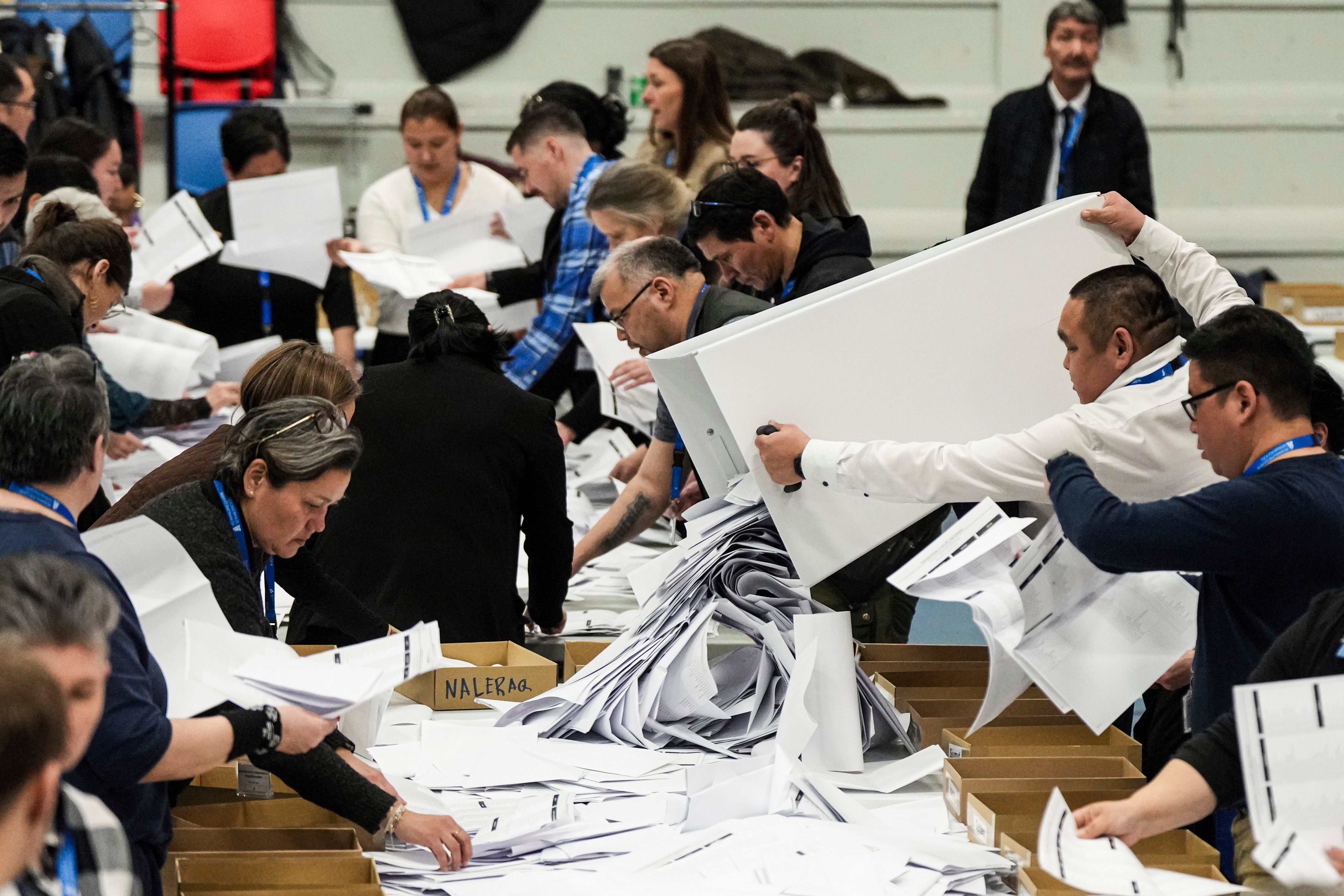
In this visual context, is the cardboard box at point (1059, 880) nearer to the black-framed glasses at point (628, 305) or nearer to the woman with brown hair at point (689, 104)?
the black-framed glasses at point (628, 305)

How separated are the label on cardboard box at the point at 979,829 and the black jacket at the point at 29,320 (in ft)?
6.55

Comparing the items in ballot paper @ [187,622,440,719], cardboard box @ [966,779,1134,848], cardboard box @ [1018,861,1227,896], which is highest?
ballot paper @ [187,622,440,719]

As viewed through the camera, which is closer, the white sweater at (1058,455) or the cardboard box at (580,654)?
the white sweater at (1058,455)

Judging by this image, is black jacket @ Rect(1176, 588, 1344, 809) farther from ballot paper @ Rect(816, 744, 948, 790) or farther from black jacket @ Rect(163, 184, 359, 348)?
black jacket @ Rect(163, 184, 359, 348)

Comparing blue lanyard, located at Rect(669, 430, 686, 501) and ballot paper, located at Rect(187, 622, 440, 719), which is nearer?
ballot paper, located at Rect(187, 622, 440, 719)

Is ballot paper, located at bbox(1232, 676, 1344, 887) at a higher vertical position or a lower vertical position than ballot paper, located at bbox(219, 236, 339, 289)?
lower

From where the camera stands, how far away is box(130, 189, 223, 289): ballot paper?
15.4 ft

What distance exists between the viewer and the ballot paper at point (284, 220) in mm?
4973

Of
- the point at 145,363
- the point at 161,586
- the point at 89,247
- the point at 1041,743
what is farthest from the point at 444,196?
the point at 161,586

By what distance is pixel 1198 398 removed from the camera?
2.12 metres

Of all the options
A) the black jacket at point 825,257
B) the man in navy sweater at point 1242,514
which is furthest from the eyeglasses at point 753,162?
A: the man in navy sweater at point 1242,514

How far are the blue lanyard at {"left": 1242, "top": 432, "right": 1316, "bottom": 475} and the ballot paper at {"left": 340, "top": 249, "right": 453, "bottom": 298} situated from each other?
9.58 ft

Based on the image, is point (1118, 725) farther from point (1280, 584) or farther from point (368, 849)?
point (368, 849)

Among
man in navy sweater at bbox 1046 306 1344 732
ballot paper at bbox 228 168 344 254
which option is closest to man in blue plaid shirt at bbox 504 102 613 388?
ballot paper at bbox 228 168 344 254
